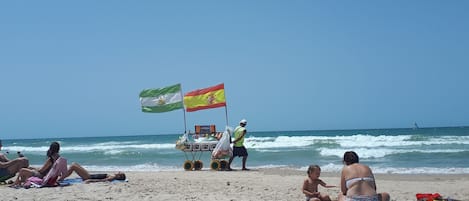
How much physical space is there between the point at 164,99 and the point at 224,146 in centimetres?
232

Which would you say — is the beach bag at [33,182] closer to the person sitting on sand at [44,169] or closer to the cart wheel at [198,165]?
the person sitting on sand at [44,169]

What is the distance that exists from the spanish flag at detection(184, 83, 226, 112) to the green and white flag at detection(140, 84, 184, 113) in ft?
0.95

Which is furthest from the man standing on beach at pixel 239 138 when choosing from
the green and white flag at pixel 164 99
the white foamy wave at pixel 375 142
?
the white foamy wave at pixel 375 142

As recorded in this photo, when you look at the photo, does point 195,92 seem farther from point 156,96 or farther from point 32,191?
point 32,191

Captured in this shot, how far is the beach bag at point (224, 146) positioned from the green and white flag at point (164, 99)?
5.51 ft

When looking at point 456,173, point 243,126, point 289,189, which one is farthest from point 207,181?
point 456,173

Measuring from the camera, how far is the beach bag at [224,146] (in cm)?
1321

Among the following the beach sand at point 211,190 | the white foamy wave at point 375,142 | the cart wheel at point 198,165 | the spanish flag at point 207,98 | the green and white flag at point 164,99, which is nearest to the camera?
the beach sand at point 211,190

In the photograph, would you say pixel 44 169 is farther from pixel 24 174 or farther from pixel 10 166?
pixel 10 166

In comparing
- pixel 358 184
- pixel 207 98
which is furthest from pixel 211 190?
pixel 207 98

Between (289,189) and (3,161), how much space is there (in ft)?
18.5

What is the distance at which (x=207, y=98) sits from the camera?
13898 millimetres

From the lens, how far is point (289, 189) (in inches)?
352

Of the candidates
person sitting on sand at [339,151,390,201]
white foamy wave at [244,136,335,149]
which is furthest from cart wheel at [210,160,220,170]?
white foamy wave at [244,136,335,149]
